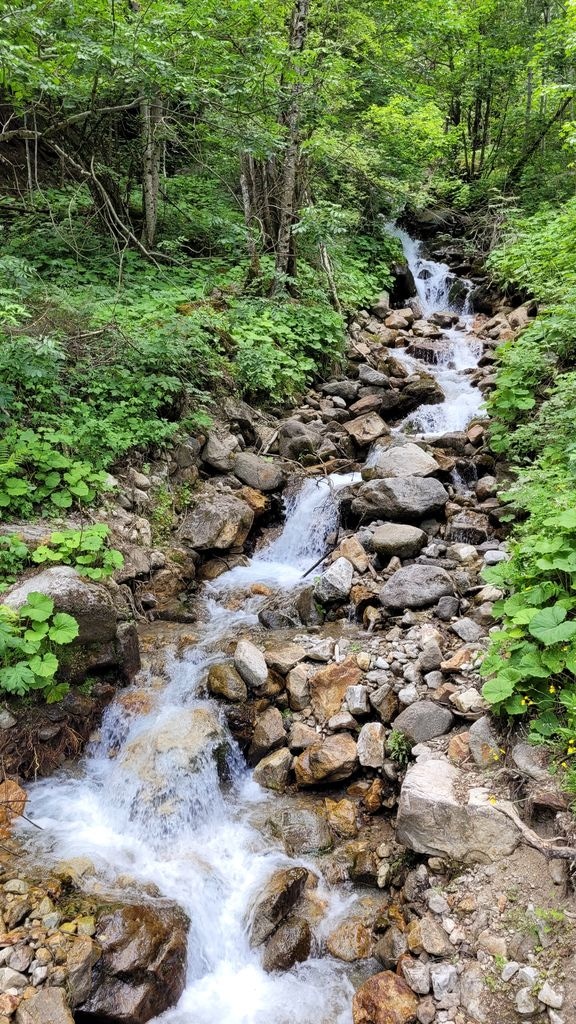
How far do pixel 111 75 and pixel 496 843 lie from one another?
28.6ft

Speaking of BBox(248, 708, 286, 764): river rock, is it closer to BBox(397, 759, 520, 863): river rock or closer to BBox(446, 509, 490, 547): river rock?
BBox(397, 759, 520, 863): river rock

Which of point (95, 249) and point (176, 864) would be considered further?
point (95, 249)

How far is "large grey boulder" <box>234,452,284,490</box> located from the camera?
8.14 m

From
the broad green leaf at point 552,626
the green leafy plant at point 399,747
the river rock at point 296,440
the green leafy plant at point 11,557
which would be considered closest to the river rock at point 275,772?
the green leafy plant at point 399,747

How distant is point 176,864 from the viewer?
4250mm

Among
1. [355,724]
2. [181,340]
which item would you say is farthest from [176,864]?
[181,340]

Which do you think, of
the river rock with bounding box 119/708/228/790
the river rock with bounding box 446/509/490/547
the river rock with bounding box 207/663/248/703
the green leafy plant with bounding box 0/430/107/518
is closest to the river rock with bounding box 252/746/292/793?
the river rock with bounding box 119/708/228/790

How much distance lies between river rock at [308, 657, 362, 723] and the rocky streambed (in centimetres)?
2

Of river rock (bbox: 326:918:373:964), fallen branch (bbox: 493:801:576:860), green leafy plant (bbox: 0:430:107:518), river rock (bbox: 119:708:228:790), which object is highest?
green leafy plant (bbox: 0:430:107:518)

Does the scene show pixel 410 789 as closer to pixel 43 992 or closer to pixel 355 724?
pixel 355 724

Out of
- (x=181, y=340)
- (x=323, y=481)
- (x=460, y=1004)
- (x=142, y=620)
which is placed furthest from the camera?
(x=323, y=481)

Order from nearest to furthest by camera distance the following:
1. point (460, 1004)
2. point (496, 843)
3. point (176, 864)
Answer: point (460, 1004) < point (496, 843) < point (176, 864)

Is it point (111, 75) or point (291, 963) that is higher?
point (111, 75)

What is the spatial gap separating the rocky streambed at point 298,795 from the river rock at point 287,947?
0.05ft
